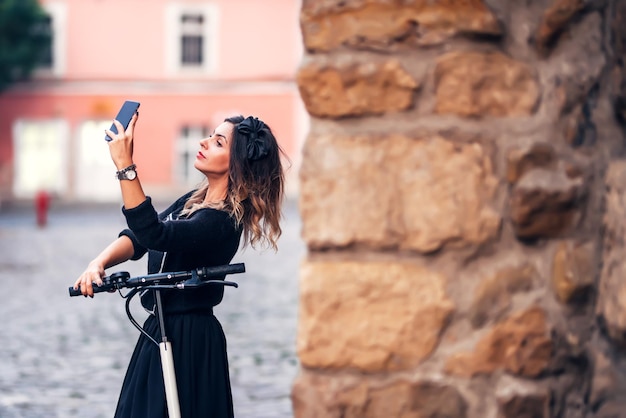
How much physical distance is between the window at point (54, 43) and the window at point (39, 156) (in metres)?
1.55

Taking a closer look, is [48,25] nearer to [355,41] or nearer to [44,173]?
[44,173]

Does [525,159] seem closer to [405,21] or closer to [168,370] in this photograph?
[405,21]

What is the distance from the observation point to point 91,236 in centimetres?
2369

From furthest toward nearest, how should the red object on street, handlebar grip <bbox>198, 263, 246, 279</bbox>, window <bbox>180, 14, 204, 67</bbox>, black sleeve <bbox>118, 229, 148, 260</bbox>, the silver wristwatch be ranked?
window <bbox>180, 14, 204, 67</bbox>
the red object on street
black sleeve <bbox>118, 229, 148, 260</bbox>
handlebar grip <bbox>198, 263, 246, 279</bbox>
the silver wristwatch

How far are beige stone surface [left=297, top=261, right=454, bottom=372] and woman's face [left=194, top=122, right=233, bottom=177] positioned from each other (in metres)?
1.08

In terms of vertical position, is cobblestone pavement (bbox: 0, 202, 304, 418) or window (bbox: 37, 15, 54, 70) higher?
window (bbox: 37, 15, 54, 70)

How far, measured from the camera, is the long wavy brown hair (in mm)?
3793

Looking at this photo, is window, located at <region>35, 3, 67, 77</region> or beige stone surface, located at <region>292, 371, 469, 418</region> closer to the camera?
beige stone surface, located at <region>292, 371, 469, 418</region>

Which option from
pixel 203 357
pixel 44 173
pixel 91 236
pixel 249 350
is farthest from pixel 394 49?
pixel 44 173

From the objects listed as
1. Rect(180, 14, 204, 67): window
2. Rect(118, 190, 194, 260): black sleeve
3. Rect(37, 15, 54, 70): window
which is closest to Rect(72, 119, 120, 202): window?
Rect(37, 15, 54, 70): window

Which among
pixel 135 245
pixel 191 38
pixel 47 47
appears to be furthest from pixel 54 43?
pixel 135 245

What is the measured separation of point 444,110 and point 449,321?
48 centimetres

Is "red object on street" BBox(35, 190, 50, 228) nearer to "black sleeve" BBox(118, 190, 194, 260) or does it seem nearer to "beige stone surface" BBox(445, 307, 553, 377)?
"black sleeve" BBox(118, 190, 194, 260)

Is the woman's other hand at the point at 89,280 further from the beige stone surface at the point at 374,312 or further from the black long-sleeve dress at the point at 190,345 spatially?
the beige stone surface at the point at 374,312
